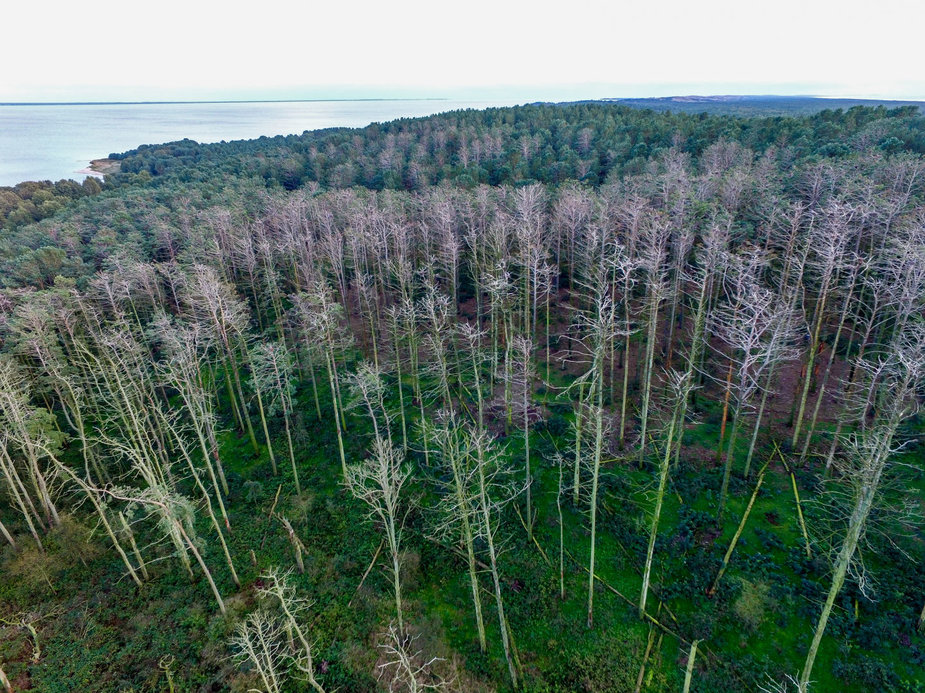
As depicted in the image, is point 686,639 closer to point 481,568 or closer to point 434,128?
point 481,568

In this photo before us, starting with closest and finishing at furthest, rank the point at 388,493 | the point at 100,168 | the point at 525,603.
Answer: the point at 388,493 < the point at 525,603 < the point at 100,168

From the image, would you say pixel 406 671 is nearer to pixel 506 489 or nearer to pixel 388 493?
pixel 388 493

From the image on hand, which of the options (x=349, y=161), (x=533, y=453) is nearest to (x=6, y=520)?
(x=533, y=453)

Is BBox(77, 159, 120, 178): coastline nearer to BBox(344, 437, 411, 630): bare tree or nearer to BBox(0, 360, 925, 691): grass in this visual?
BBox(0, 360, 925, 691): grass

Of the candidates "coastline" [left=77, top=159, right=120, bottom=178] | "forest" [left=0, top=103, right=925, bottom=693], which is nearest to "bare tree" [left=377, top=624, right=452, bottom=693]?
"forest" [left=0, top=103, right=925, bottom=693]

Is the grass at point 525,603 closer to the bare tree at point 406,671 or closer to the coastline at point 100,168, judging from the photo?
the bare tree at point 406,671

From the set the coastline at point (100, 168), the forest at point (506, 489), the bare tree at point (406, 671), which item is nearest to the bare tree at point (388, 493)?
the forest at point (506, 489)

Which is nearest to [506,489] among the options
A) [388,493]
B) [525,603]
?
[525,603]

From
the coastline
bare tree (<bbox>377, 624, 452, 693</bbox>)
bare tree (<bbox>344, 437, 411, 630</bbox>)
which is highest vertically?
the coastline
